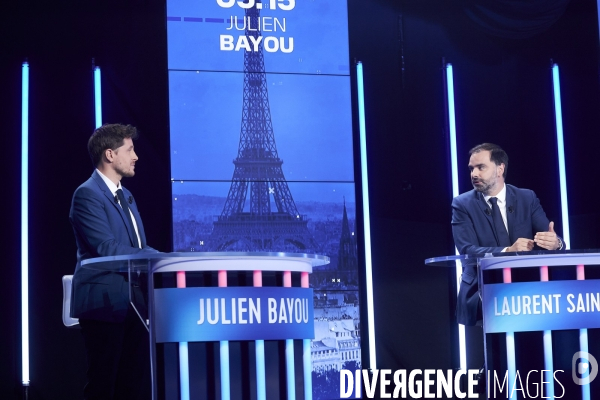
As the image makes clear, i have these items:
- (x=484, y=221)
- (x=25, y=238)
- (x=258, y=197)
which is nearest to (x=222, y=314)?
(x=484, y=221)

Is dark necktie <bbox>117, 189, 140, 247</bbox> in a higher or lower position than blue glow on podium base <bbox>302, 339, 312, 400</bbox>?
higher

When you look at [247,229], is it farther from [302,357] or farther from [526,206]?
[302,357]

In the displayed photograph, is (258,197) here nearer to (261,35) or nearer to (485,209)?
(261,35)

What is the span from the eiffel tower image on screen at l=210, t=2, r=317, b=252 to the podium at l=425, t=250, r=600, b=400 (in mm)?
2273

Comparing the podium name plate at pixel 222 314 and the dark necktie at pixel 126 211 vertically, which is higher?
the dark necktie at pixel 126 211

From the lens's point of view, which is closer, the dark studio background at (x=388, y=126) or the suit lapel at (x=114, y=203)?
the suit lapel at (x=114, y=203)

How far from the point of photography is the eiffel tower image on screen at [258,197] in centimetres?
539

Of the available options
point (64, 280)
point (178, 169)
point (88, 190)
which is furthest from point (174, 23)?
point (88, 190)

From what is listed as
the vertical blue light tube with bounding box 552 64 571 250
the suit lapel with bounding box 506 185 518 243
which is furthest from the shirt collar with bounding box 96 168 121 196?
the vertical blue light tube with bounding box 552 64 571 250

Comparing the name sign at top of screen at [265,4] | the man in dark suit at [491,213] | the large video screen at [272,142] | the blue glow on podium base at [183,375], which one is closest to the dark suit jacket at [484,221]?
the man in dark suit at [491,213]

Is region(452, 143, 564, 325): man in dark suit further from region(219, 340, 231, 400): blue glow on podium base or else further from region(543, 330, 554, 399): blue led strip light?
region(219, 340, 231, 400): blue glow on podium base

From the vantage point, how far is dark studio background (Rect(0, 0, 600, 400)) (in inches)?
197

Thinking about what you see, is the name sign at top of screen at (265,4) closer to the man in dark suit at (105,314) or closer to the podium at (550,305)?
the man in dark suit at (105,314)

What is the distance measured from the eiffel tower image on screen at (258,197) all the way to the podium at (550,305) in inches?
89.5
